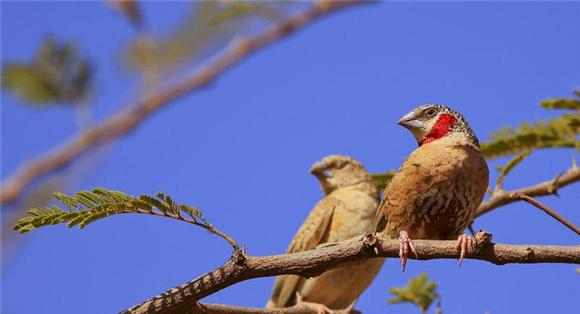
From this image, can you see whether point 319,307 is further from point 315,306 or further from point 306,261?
point 306,261

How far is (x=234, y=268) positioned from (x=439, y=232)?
5.64 feet

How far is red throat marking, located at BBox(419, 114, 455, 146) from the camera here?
5.25 meters

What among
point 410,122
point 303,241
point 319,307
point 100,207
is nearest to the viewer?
point 100,207

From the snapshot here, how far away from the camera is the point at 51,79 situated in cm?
594

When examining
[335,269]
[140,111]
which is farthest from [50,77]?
[335,269]

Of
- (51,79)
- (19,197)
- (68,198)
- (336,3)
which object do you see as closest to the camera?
(68,198)

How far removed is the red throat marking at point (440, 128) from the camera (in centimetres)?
525

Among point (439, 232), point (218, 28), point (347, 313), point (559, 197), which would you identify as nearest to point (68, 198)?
point (439, 232)

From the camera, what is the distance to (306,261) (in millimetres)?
3471

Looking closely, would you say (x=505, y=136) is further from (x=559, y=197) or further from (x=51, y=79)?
(x=51, y=79)

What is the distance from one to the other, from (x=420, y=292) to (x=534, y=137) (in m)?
1.19

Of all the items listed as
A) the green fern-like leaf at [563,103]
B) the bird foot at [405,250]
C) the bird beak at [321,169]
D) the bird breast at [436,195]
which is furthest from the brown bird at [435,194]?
the bird beak at [321,169]

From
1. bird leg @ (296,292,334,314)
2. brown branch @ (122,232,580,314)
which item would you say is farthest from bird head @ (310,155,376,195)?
brown branch @ (122,232,580,314)

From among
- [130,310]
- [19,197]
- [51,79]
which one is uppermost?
[51,79]
